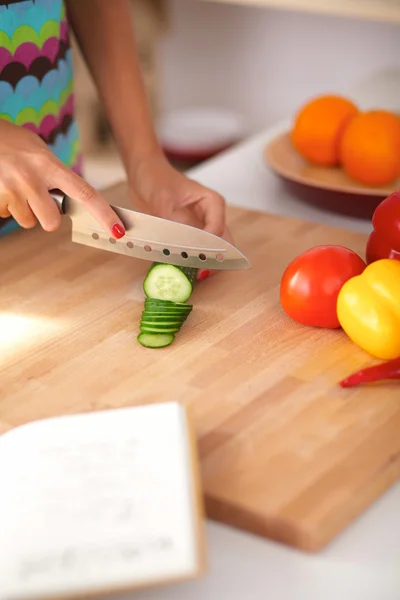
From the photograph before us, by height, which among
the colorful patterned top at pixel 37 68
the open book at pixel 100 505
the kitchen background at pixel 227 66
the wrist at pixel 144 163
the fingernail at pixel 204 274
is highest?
the colorful patterned top at pixel 37 68

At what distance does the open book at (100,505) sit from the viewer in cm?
75

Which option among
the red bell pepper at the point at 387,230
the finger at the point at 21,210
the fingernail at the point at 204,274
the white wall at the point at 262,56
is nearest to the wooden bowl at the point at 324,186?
the red bell pepper at the point at 387,230

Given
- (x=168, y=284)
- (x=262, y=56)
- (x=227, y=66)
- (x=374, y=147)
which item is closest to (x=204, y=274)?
(x=168, y=284)

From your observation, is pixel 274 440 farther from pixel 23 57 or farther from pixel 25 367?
pixel 23 57

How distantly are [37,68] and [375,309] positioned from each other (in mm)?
680

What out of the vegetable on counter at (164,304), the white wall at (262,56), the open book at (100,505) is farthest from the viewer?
the white wall at (262,56)

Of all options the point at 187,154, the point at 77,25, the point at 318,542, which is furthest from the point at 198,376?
the point at 187,154

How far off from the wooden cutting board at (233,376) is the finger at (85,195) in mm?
130

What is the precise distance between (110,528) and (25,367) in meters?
0.40

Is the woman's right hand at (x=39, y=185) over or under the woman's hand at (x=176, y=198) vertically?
over

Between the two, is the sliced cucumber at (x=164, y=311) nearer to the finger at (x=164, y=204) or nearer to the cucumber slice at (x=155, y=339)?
the cucumber slice at (x=155, y=339)

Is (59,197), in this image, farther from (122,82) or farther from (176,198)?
(122,82)

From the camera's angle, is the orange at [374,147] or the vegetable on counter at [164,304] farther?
the orange at [374,147]

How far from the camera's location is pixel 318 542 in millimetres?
870
